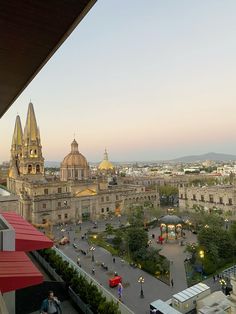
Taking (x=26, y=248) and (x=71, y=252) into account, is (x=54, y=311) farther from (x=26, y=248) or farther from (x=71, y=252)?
(x=71, y=252)

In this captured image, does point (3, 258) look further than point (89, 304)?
No

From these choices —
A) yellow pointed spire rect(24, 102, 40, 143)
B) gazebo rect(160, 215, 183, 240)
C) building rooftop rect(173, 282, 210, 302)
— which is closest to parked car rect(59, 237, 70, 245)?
gazebo rect(160, 215, 183, 240)

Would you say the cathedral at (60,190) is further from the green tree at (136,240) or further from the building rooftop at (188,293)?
the building rooftop at (188,293)

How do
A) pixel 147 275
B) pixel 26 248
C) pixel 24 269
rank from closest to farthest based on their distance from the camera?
pixel 24 269
pixel 26 248
pixel 147 275

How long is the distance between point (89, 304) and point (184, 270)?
46.2ft

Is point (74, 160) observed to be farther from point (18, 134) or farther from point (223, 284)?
→ point (223, 284)

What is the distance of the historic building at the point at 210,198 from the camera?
47.7m

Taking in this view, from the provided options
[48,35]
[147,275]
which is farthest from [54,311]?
[147,275]

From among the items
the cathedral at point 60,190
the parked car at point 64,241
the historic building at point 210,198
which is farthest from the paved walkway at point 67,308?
the historic building at point 210,198

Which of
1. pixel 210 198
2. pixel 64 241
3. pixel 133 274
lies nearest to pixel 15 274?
pixel 133 274

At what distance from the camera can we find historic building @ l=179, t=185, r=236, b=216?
47.7 meters

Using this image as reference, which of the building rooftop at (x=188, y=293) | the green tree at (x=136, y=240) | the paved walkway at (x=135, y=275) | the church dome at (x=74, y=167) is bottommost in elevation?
the paved walkway at (x=135, y=275)

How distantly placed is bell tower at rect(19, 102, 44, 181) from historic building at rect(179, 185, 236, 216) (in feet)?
90.7

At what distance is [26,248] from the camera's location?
9.43 metres
